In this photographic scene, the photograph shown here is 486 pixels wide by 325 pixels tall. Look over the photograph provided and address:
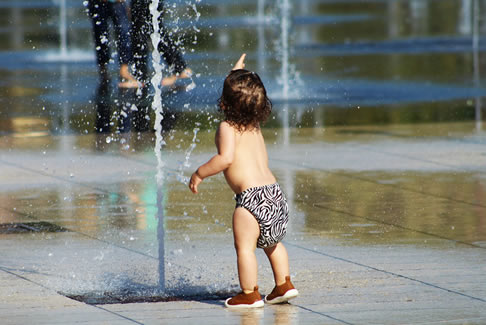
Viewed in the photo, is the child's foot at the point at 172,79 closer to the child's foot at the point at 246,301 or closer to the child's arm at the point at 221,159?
the child's arm at the point at 221,159

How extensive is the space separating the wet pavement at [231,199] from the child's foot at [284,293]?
73mm

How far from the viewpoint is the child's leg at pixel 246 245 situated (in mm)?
5348

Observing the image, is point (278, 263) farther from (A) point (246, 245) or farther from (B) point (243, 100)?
(B) point (243, 100)

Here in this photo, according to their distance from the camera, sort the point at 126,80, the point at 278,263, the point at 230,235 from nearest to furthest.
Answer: the point at 278,263 → the point at 230,235 → the point at 126,80

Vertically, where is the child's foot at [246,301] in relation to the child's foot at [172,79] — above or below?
below

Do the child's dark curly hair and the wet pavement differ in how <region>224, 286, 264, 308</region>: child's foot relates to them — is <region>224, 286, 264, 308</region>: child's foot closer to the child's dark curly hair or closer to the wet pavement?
the wet pavement

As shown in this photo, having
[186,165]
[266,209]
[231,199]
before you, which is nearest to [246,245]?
[266,209]

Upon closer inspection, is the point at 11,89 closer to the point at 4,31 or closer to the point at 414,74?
the point at 414,74

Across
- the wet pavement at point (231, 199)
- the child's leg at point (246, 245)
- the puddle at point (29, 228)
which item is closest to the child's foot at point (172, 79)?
the wet pavement at point (231, 199)

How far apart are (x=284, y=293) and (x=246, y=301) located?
0.20 metres

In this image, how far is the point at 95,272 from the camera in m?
6.12

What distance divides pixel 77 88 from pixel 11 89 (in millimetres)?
935

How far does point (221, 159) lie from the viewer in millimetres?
5320

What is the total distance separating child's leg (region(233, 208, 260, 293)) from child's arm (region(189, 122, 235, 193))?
0.25m
